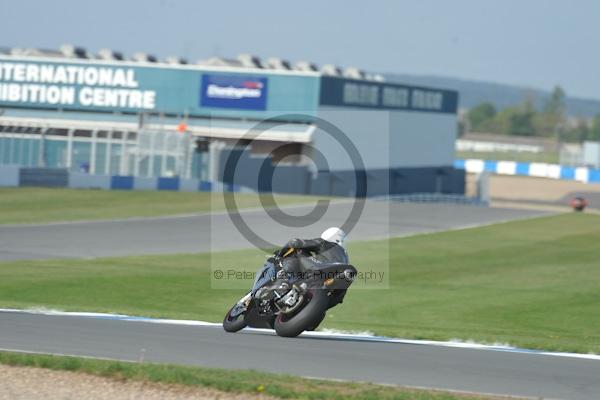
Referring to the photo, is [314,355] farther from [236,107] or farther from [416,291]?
[236,107]

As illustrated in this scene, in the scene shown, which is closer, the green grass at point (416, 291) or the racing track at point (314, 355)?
the racing track at point (314, 355)

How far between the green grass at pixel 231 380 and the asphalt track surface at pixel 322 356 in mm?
375

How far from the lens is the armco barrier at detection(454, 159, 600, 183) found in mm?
98562

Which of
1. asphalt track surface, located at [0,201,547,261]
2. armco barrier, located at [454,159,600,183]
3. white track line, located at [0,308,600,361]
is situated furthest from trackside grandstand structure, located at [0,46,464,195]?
white track line, located at [0,308,600,361]

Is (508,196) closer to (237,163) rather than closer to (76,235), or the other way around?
(237,163)

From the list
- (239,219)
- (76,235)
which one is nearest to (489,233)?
(239,219)

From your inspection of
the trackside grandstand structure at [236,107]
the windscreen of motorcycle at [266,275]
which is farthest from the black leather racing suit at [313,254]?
the trackside grandstand structure at [236,107]

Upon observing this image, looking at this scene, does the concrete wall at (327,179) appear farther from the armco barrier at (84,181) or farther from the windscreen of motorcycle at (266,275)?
the windscreen of motorcycle at (266,275)

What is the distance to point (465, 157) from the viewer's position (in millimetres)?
136500

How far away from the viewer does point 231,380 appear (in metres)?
9.26

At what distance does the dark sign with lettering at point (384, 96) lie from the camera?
70.1 m

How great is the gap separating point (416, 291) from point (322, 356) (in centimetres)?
1156

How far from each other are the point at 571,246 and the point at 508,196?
159 ft

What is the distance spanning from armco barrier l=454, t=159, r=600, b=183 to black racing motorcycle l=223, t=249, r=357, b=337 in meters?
88.2
